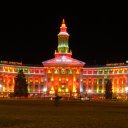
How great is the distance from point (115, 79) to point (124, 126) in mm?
150865

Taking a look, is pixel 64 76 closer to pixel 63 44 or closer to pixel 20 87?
pixel 63 44

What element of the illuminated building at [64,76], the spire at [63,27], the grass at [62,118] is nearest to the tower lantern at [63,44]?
the illuminated building at [64,76]

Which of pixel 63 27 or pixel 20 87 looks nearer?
pixel 20 87

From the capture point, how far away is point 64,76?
584 feet

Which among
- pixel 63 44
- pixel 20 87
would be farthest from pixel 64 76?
pixel 20 87

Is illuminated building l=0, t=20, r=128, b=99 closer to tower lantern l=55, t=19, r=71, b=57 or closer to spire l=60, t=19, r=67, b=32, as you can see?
tower lantern l=55, t=19, r=71, b=57

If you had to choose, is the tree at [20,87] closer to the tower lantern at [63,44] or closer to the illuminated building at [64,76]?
the illuminated building at [64,76]

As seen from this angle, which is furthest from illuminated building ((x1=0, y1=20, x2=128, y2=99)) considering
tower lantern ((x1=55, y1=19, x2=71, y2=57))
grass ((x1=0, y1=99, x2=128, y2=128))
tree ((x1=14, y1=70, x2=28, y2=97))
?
grass ((x1=0, y1=99, x2=128, y2=128))

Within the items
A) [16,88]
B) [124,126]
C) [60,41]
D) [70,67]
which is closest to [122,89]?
[70,67]

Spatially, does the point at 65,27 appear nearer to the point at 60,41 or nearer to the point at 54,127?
the point at 60,41

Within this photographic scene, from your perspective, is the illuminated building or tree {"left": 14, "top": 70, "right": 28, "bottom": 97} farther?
the illuminated building

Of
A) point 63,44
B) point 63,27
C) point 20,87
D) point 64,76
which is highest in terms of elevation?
point 63,27

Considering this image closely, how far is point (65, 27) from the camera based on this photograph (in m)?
186

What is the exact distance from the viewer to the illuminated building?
566ft
